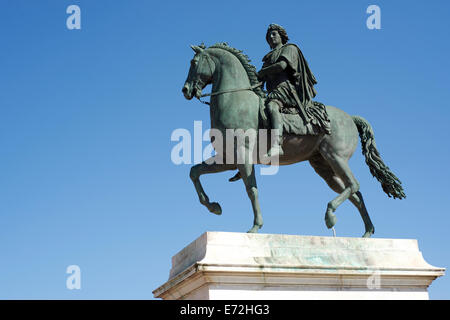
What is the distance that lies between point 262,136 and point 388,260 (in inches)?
108

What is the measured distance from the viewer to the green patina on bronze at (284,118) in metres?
10.5

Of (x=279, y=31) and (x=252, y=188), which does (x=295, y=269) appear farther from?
(x=279, y=31)

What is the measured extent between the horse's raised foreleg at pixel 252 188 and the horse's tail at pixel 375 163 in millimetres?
2420

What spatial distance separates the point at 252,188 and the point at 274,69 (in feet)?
7.41

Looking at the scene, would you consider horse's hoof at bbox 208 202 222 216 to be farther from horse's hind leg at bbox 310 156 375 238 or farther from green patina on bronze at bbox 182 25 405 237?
horse's hind leg at bbox 310 156 375 238

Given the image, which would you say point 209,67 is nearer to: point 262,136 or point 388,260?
point 262,136

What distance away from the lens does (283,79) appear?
36.8 feet

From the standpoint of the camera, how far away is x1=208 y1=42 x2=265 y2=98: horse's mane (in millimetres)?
11023

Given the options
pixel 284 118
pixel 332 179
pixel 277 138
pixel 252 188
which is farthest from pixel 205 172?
pixel 332 179

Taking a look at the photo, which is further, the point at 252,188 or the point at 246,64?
the point at 246,64

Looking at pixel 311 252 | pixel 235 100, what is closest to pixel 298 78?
pixel 235 100

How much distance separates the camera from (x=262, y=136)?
10.5 m
